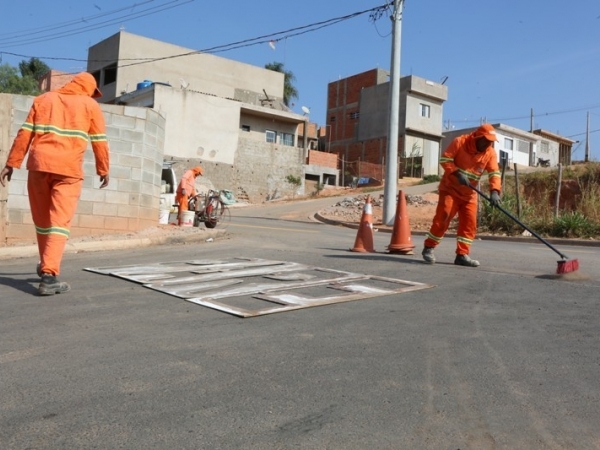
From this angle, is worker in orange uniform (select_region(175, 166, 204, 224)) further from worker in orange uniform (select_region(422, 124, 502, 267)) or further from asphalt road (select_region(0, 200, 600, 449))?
asphalt road (select_region(0, 200, 600, 449))

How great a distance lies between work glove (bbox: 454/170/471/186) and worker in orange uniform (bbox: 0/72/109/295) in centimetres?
431

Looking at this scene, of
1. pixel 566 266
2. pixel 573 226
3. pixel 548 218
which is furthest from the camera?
pixel 548 218

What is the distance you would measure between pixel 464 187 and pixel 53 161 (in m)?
4.76

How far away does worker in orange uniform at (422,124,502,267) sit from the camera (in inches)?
282

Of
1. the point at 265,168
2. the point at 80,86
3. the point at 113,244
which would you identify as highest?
the point at 265,168

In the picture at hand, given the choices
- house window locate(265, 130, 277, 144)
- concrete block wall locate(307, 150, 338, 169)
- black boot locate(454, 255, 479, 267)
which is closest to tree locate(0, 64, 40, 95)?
house window locate(265, 130, 277, 144)

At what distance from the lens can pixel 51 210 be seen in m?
4.83

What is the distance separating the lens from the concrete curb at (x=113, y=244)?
280 inches

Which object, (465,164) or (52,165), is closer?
(52,165)

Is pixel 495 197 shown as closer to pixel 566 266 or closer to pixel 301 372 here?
pixel 566 266

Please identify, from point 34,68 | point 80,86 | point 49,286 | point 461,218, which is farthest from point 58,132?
point 34,68

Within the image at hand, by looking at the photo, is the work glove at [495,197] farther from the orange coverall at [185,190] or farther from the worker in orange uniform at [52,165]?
the orange coverall at [185,190]

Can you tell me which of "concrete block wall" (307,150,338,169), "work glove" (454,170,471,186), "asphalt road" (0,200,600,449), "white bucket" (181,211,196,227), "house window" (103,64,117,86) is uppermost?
"house window" (103,64,117,86)

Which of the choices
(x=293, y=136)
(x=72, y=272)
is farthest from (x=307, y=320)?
(x=293, y=136)
